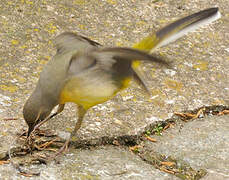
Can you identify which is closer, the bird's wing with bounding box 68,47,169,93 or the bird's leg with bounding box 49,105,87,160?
the bird's wing with bounding box 68,47,169,93

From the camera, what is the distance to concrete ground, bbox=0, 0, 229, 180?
117 inches

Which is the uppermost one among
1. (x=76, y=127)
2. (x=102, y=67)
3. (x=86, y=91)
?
(x=102, y=67)

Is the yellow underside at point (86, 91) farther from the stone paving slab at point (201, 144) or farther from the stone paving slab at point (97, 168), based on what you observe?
the stone paving slab at point (201, 144)

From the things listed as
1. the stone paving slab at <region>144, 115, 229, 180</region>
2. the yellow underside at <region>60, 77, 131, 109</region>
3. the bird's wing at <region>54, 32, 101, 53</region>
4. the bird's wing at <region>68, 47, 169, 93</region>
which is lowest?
the stone paving slab at <region>144, 115, 229, 180</region>

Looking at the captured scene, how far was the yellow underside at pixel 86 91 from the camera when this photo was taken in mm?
2900

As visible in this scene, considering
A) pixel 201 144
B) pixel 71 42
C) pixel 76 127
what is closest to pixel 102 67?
pixel 71 42

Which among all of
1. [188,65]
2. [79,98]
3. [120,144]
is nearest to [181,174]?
[120,144]

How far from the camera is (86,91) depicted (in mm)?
2895

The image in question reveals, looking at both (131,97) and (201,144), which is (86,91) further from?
(201,144)

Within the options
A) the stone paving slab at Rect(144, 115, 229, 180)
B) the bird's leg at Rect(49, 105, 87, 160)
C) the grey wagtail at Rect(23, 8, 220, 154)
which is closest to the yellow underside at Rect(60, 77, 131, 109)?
the grey wagtail at Rect(23, 8, 220, 154)

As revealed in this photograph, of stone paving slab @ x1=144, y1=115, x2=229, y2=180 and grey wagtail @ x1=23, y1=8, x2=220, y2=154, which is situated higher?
grey wagtail @ x1=23, y1=8, x2=220, y2=154

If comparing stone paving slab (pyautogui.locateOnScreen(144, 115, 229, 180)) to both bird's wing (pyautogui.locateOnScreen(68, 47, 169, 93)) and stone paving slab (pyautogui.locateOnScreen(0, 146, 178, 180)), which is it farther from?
bird's wing (pyautogui.locateOnScreen(68, 47, 169, 93))

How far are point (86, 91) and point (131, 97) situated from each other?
0.88 meters

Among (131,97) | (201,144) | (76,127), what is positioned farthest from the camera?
(131,97)
